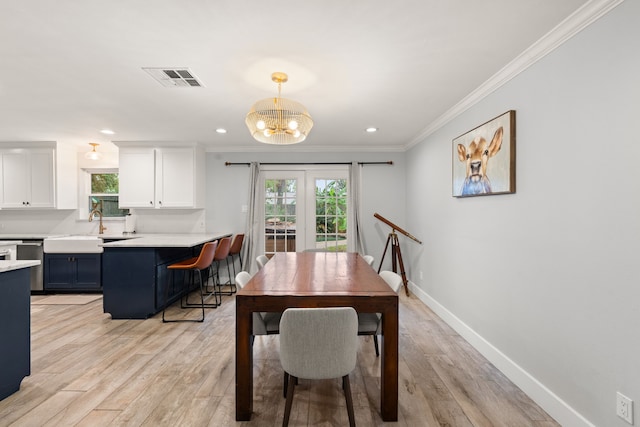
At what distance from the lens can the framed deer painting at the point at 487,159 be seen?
7.34 feet

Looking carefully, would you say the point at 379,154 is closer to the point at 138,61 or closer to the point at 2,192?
the point at 138,61

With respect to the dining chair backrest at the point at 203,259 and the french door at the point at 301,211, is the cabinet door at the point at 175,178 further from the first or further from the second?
the dining chair backrest at the point at 203,259

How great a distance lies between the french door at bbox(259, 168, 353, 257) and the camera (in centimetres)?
508

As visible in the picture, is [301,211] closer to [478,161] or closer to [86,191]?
[478,161]

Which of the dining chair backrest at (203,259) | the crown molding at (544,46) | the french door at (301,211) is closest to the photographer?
the crown molding at (544,46)

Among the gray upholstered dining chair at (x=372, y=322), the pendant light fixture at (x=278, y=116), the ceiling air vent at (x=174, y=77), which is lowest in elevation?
the gray upholstered dining chair at (x=372, y=322)

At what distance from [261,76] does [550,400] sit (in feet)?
9.98

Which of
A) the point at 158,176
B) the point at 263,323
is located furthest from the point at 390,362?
the point at 158,176

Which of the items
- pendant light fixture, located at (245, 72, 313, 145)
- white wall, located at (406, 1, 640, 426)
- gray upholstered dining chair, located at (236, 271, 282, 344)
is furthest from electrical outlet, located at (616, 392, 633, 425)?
pendant light fixture, located at (245, 72, 313, 145)

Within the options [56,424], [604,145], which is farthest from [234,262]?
[604,145]

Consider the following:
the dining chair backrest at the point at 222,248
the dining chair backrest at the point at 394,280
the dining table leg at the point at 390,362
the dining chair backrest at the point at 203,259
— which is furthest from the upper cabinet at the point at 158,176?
the dining table leg at the point at 390,362

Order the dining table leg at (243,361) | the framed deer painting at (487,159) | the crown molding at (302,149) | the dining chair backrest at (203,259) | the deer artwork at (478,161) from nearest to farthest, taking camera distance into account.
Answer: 1. the dining table leg at (243,361)
2. the framed deer painting at (487,159)
3. the deer artwork at (478,161)
4. the dining chair backrest at (203,259)
5. the crown molding at (302,149)

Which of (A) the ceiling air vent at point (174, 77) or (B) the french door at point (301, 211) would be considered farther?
(B) the french door at point (301, 211)

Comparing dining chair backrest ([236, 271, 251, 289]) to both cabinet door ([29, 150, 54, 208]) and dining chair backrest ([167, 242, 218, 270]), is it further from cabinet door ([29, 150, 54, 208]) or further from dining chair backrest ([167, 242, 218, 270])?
cabinet door ([29, 150, 54, 208])
